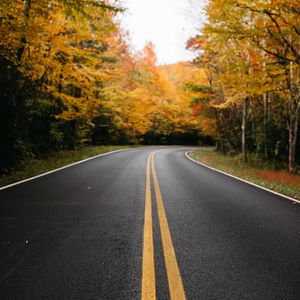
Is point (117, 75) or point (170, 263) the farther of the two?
point (117, 75)

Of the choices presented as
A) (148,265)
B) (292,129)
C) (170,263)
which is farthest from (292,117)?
(148,265)

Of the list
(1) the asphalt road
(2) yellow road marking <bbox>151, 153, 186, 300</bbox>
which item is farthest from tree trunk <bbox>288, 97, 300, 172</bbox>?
(2) yellow road marking <bbox>151, 153, 186, 300</bbox>

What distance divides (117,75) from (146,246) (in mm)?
17984

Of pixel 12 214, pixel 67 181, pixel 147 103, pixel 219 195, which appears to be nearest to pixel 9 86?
pixel 67 181

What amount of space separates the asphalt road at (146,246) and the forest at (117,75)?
5769 mm

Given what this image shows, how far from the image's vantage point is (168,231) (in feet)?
15.0

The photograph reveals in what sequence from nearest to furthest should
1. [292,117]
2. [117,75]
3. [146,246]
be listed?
[146,246], [292,117], [117,75]

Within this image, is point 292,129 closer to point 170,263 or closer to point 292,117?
point 292,117

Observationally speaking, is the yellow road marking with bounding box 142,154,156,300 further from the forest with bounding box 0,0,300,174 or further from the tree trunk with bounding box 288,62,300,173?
the tree trunk with bounding box 288,62,300,173

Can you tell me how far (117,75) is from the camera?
20.2 metres

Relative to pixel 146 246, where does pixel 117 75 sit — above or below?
above

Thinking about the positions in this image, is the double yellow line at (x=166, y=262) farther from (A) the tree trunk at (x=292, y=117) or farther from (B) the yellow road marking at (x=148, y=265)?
(A) the tree trunk at (x=292, y=117)

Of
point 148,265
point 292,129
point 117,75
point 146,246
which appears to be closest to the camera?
point 148,265

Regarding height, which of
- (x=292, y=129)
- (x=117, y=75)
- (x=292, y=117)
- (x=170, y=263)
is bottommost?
(x=170, y=263)
